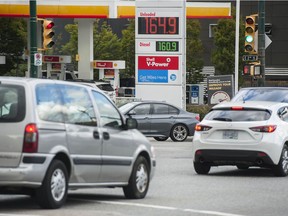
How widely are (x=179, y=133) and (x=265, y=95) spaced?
37.1 ft

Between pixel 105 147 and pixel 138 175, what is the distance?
110cm

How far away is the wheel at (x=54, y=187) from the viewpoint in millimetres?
12469

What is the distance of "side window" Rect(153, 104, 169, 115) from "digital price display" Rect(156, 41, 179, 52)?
7.79 m

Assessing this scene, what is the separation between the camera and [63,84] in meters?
13.4

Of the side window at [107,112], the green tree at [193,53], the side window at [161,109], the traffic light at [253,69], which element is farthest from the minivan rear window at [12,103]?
the green tree at [193,53]

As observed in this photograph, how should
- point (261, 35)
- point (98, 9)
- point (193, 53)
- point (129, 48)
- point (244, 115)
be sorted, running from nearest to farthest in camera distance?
point (244, 115) < point (261, 35) < point (98, 9) < point (193, 53) < point (129, 48)

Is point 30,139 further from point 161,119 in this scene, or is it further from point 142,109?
point 161,119

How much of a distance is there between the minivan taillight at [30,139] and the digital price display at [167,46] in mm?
27780

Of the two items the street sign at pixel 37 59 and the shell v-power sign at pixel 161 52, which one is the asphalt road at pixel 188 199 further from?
the shell v-power sign at pixel 161 52

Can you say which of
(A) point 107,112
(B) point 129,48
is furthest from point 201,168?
(B) point 129,48

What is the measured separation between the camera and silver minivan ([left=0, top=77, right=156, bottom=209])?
1231cm

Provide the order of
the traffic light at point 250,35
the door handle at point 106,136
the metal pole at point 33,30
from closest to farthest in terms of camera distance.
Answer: the door handle at point 106,136
the metal pole at point 33,30
the traffic light at point 250,35

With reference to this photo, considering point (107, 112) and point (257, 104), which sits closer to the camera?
point (107, 112)

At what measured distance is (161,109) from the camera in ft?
106
